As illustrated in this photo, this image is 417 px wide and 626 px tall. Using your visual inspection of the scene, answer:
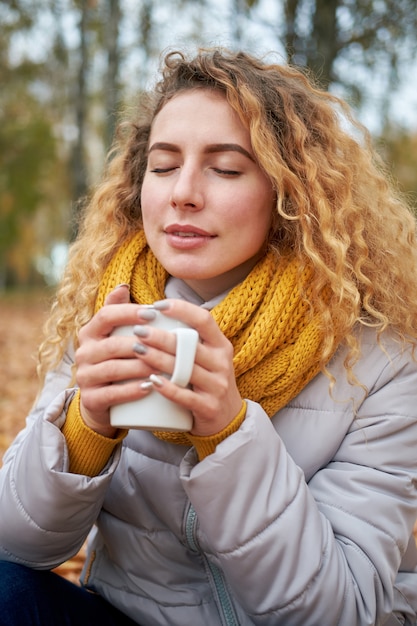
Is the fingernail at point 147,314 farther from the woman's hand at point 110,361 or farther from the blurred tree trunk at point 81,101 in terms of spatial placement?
the blurred tree trunk at point 81,101

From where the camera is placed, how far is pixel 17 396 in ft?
20.0

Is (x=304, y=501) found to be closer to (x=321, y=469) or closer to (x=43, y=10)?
(x=321, y=469)

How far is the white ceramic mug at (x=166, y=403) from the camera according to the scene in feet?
3.91

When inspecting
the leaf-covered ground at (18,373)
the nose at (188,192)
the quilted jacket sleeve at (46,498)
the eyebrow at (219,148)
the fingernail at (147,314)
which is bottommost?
the leaf-covered ground at (18,373)

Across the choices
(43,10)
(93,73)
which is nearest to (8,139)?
(93,73)

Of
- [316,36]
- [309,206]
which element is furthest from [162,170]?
[316,36]

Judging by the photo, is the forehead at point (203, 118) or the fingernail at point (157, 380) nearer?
the fingernail at point (157, 380)

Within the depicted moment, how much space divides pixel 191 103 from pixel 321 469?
3.25 feet

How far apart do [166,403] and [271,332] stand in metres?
0.46

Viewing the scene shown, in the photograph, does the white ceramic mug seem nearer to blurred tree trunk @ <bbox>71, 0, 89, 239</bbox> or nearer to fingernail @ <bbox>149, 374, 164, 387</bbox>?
fingernail @ <bbox>149, 374, 164, 387</bbox>

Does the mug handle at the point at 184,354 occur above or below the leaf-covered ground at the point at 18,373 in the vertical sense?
above

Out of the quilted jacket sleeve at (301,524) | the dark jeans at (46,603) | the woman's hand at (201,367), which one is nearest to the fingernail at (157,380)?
the woman's hand at (201,367)

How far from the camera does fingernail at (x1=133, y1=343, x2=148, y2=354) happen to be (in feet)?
3.97

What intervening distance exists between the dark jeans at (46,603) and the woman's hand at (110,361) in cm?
47
